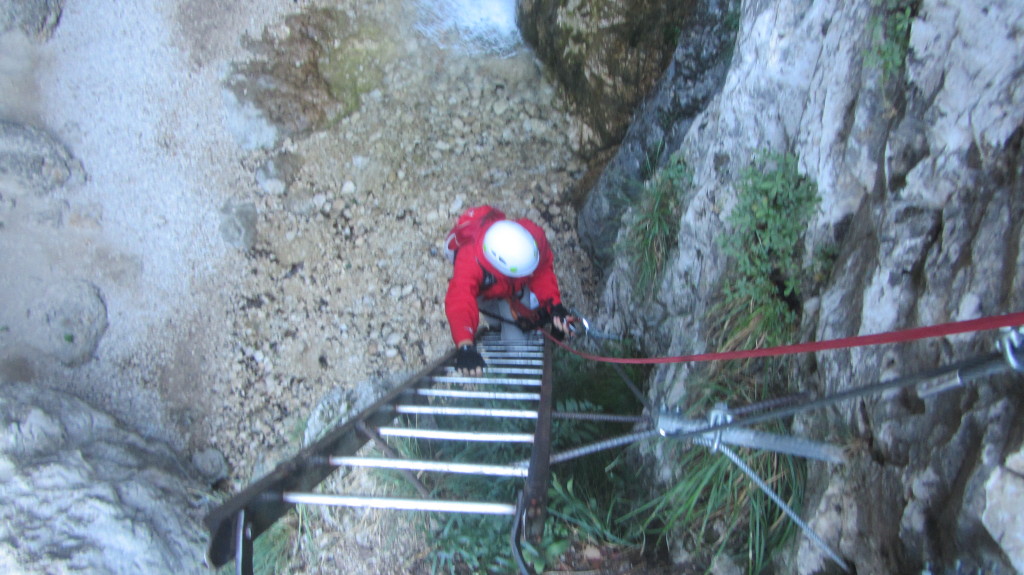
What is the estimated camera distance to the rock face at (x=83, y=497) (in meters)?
3.70

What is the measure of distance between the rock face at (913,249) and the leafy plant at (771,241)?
8cm

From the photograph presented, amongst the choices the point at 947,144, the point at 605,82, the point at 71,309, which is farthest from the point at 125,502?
the point at 947,144

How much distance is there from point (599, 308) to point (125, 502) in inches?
153

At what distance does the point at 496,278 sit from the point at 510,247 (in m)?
0.33

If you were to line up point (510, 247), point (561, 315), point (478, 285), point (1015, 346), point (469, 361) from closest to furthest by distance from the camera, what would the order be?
→ point (1015, 346) < point (469, 361) < point (510, 247) < point (478, 285) < point (561, 315)

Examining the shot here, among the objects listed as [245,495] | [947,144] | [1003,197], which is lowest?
[245,495]

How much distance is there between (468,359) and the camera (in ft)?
10.9

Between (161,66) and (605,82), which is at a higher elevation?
(161,66)

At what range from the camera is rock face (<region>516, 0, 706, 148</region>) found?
13.9ft

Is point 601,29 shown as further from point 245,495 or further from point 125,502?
point 125,502

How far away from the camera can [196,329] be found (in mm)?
5383

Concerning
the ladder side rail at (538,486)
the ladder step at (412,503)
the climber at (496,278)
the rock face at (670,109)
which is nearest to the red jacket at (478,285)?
the climber at (496,278)

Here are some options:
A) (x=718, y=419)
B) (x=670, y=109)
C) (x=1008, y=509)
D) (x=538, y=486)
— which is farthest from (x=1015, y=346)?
(x=670, y=109)

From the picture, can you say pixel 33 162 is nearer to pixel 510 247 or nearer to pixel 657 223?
pixel 510 247
